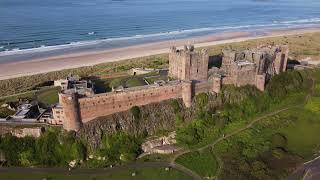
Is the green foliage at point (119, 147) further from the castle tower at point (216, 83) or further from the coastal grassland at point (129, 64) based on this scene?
the coastal grassland at point (129, 64)

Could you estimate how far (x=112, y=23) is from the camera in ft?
470

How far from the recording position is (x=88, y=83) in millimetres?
61469

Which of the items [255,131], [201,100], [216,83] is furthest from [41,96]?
[255,131]

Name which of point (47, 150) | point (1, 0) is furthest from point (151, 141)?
point (1, 0)

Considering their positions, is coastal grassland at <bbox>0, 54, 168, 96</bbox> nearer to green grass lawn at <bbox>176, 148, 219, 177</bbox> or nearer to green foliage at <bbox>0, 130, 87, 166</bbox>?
green foliage at <bbox>0, 130, 87, 166</bbox>

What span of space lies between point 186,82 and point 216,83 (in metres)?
6.03

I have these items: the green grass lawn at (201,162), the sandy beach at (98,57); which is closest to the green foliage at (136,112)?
the green grass lawn at (201,162)

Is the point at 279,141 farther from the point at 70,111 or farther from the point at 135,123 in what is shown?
the point at 70,111

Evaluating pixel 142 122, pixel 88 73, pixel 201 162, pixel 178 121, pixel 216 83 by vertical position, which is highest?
pixel 216 83

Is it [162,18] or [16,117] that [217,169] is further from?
[162,18]

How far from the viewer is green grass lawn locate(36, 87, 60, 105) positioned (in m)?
60.5

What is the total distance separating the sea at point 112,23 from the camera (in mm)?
114188

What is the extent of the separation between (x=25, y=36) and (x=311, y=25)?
111m

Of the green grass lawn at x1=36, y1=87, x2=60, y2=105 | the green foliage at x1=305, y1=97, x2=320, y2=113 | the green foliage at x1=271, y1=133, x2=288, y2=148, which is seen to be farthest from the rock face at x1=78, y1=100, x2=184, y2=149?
the green foliage at x1=305, y1=97, x2=320, y2=113
